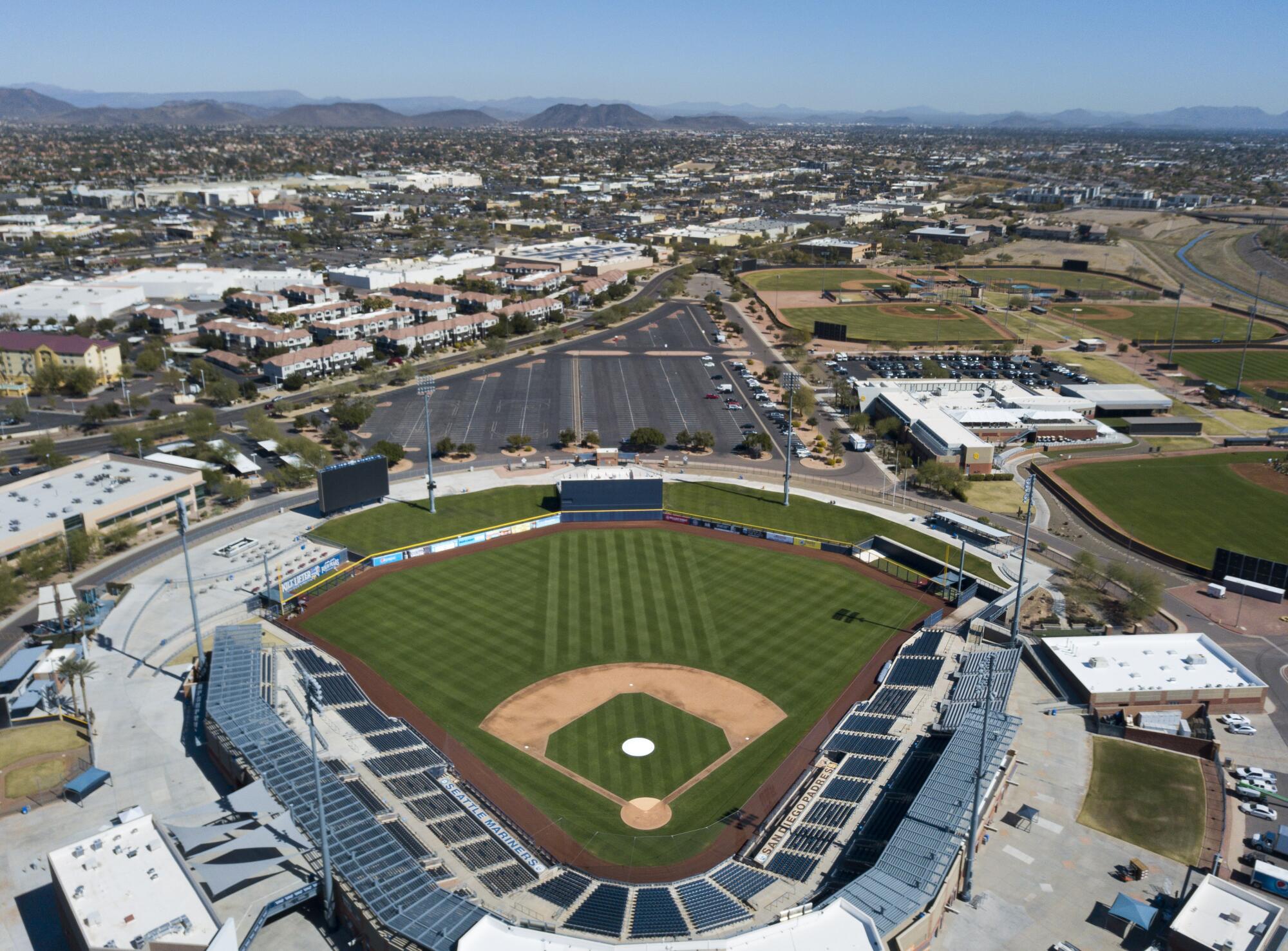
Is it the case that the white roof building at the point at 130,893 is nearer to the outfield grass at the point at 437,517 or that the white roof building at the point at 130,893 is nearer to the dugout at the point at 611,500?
the outfield grass at the point at 437,517

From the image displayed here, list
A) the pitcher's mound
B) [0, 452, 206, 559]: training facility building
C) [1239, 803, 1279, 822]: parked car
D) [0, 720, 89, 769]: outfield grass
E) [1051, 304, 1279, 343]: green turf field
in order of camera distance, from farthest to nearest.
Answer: [1051, 304, 1279, 343]: green turf field < [0, 452, 206, 559]: training facility building < [0, 720, 89, 769]: outfield grass < the pitcher's mound < [1239, 803, 1279, 822]: parked car

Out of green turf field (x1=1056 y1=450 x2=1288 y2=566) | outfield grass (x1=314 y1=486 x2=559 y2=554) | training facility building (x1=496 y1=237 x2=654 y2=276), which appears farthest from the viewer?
training facility building (x1=496 y1=237 x2=654 y2=276)

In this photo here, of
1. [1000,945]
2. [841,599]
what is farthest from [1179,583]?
[1000,945]

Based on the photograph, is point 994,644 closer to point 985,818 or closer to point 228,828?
point 985,818

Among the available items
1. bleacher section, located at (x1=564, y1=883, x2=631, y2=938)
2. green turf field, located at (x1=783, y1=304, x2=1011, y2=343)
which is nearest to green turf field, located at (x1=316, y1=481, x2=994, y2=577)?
bleacher section, located at (x1=564, y1=883, x2=631, y2=938)

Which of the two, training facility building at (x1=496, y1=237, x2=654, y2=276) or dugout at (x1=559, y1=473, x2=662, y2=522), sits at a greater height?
training facility building at (x1=496, y1=237, x2=654, y2=276)

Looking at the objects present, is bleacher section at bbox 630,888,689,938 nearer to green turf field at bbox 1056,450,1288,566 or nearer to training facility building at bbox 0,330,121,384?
green turf field at bbox 1056,450,1288,566

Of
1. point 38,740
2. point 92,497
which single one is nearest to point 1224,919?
point 38,740
